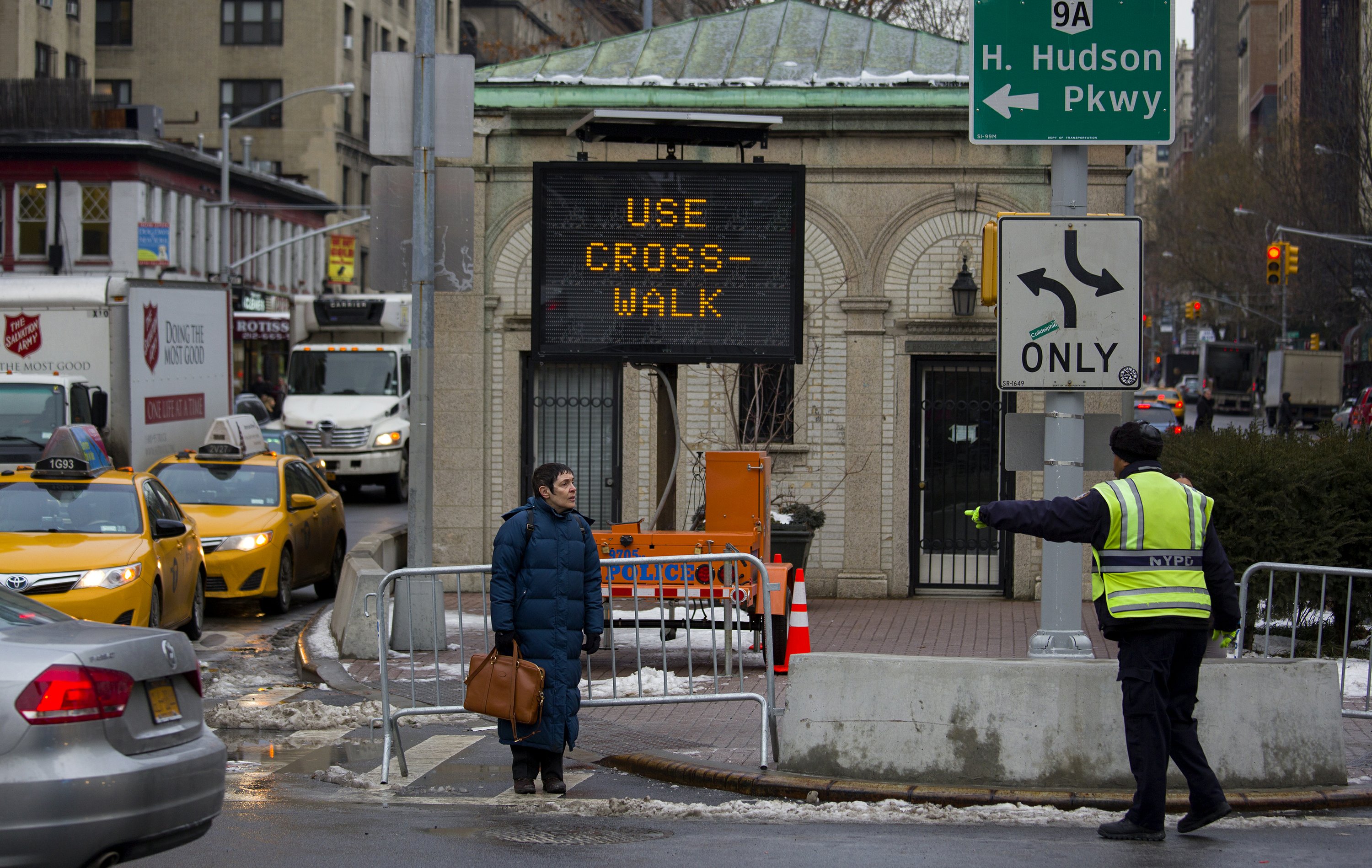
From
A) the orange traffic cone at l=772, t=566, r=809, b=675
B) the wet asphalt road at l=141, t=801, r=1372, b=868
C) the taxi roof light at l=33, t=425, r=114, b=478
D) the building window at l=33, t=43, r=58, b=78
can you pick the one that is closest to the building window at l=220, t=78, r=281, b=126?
the building window at l=33, t=43, r=58, b=78

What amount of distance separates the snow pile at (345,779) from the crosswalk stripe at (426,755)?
0.13 feet

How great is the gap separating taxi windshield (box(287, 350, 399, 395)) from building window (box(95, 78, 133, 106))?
39.4 m

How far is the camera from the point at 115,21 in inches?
2496

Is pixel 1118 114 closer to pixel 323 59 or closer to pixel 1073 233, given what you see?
pixel 1073 233

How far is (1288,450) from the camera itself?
12.4 m

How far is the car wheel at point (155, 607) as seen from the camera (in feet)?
39.7

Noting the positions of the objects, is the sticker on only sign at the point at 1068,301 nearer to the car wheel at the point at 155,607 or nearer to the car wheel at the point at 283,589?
the car wheel at the point at 155,607

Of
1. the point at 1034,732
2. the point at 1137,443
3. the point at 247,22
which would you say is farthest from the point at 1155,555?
the point at 247,22

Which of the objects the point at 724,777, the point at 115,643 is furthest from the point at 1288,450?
the point at 115,643

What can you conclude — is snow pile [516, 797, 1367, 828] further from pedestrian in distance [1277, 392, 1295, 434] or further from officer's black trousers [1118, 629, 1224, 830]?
pedestrian in distance [1277, 392, 1295, 434]

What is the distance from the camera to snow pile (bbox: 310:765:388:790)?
798cm

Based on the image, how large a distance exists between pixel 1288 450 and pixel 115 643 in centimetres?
981

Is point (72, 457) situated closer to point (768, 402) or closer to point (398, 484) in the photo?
point (768, 402)

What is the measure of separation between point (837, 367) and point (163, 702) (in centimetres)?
1092
